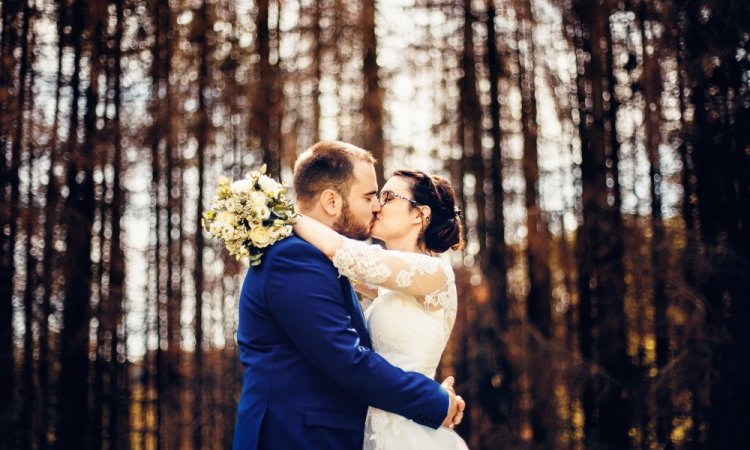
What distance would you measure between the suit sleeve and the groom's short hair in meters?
0.33

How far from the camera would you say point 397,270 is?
9.16 feet

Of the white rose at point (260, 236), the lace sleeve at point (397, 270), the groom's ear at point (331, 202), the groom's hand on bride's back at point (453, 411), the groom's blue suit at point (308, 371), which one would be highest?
the groom's ear at point (331, 202)

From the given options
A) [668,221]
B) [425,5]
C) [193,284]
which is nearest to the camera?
[668,221]

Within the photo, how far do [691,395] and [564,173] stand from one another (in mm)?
4237

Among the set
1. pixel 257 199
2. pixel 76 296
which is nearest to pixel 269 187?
pixel 257 199

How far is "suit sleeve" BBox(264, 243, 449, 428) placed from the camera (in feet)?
8.08

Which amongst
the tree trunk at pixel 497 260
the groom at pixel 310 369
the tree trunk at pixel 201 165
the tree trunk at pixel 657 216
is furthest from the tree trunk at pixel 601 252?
the groom at pixel 310 369

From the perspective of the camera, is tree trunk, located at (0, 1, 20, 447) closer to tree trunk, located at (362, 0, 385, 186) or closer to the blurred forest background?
the blurred forest background

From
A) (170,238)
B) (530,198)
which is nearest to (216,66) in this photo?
(170,238)

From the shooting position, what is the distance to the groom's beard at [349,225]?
9.48ft

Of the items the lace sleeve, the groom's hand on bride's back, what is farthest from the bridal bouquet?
the groom's hand on bride's back

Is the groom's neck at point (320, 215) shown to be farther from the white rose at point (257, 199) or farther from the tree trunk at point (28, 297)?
the tree trunk at point (28, 297)

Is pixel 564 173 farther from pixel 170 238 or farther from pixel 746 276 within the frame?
pixel 170 238

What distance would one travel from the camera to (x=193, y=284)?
9922 mm
